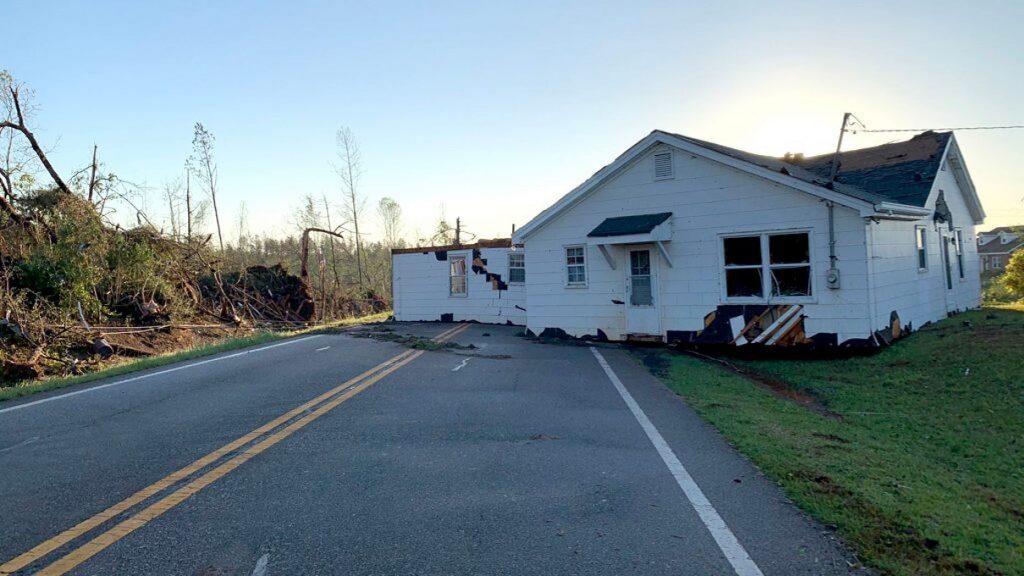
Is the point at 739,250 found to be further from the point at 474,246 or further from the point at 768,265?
the point at 474,246

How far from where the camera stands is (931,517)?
14.0ft

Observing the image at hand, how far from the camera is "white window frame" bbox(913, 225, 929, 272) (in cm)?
1534

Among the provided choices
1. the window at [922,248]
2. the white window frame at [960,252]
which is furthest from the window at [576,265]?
the white window frame at [960,252]

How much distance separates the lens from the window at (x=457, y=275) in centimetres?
2298

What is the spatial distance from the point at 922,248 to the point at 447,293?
49.2ft

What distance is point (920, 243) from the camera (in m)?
15.9

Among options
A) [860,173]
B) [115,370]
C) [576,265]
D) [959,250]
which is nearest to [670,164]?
[576,265]

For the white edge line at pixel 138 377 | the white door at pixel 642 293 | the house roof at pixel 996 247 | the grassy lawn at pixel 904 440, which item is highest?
the house roof at pixel 996 247

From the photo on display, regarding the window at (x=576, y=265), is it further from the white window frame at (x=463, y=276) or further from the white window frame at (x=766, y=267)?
the white window frame at (x=463, y=276)

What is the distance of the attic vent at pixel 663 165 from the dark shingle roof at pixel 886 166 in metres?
0.56

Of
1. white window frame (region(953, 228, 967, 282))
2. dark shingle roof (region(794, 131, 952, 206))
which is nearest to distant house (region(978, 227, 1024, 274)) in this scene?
white window frame (region(953, 228, 967, 282))

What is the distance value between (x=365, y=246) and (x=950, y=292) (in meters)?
37.4

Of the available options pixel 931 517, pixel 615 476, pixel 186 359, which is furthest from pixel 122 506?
pixel 186 359

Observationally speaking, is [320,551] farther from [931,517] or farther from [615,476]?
[931,517]
